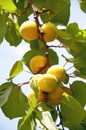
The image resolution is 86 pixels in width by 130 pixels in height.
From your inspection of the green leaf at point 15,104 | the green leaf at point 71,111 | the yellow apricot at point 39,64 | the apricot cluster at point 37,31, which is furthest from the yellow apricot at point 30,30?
the green leaf at point 71,111

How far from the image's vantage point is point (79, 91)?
1520 mm

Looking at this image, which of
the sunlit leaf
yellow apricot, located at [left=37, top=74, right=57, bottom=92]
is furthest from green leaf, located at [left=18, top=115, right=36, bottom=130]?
the sunlit leaf

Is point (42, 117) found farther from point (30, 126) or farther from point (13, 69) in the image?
point (13, 69)

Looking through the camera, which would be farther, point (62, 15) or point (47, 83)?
point (62, 15)

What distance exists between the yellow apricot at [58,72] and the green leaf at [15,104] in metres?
0.20

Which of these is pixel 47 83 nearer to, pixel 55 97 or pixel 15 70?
pixel 55 97

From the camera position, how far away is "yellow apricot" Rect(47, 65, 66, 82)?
1.35 metres

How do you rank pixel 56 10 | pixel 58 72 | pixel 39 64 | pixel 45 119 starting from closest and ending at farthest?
1. pixel 45 119
2. pixel 58 72
3. pixel 39 64
4. pixel 56 10

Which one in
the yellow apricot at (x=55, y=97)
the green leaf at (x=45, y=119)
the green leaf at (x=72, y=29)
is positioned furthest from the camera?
the green leaf at (x=72, y=29)

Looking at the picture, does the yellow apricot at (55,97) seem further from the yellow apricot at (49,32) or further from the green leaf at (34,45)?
the green leaf at (34,45)

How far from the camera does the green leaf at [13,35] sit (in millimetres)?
1980

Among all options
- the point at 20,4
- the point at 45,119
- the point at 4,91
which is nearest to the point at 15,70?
the point at 4,91

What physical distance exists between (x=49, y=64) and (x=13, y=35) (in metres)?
0.60

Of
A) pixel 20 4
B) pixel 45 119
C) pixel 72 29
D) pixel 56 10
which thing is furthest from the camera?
pixel 20 4
